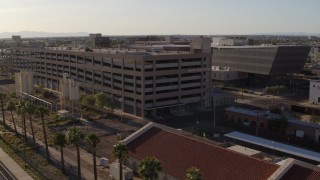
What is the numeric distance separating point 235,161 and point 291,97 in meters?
90.4

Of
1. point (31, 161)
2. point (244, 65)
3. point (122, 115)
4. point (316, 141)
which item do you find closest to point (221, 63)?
point (244, 65)

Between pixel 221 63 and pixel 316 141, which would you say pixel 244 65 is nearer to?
pixel 221 63

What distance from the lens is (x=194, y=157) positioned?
54188 mm

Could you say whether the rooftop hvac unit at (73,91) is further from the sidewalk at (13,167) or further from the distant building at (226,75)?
the distant building at (226,75)

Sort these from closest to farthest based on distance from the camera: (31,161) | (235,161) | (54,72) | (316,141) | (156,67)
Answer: (235,161) < (31,161) < (316,141) < (156,67) < (54,72)

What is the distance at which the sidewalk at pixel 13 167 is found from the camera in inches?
2367

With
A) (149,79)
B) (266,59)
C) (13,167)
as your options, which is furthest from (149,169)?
(266,59)

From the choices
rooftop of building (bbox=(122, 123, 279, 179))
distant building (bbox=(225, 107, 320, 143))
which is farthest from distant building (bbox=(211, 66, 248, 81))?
rooftop of building (bbox=(122, 123, 279, 179))

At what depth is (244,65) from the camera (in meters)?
162

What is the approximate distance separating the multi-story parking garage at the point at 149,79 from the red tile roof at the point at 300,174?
60.2 meters

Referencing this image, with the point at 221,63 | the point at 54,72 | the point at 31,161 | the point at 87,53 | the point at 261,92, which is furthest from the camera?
the point at 221,63

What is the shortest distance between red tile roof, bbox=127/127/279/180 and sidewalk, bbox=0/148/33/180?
17.1m

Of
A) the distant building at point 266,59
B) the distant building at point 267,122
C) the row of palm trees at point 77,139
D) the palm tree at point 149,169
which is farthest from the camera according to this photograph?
the distant building at point 266,59

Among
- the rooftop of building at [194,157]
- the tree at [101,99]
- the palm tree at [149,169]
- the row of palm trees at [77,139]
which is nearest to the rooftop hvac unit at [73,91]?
the tree at [101,99]
